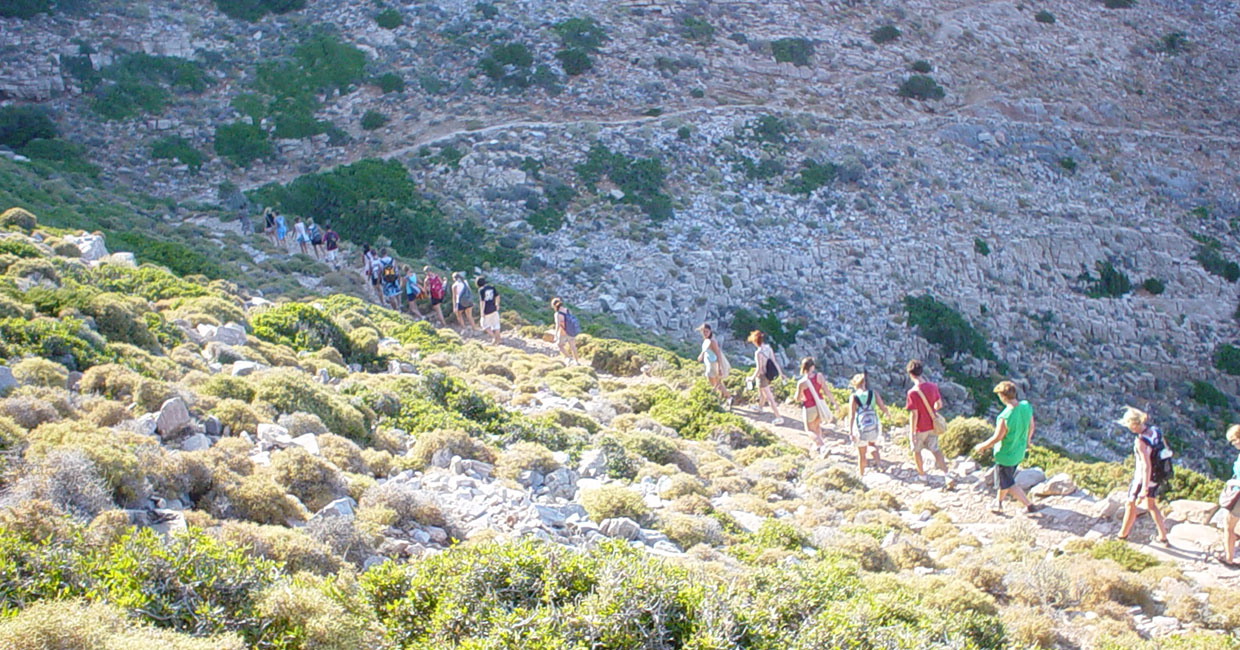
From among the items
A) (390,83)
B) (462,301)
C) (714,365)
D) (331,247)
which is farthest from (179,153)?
(714,365)

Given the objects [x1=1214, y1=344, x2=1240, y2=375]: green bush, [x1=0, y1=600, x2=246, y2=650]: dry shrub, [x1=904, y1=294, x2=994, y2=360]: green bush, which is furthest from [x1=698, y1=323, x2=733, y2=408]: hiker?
[x1=1214, y1=344, x2=1240, y2=375]: green bush

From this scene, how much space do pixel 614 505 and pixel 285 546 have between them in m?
3.47

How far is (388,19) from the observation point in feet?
128

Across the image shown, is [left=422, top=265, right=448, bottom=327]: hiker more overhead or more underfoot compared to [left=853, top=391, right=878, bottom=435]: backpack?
more underfoot

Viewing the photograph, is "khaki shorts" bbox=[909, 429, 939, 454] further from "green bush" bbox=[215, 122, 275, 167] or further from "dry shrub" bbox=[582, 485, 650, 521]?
"green bush" bbox=[215, 122, 275, 167]

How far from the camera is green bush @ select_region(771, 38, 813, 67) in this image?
40.7 m

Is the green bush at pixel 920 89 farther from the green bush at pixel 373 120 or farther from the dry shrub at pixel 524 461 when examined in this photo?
the dry shrub at pixel 524 461

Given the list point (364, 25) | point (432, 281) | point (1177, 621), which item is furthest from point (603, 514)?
point (364, 25)

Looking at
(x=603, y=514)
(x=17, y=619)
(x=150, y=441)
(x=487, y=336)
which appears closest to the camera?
(x=17, y=619)

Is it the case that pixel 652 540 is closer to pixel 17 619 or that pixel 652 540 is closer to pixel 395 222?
pixel 17 619

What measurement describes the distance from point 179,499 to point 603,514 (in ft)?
12.3

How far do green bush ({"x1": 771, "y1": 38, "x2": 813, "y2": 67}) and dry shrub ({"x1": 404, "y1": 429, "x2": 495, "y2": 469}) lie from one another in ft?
110

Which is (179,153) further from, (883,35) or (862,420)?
(883,35)

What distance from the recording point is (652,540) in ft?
28.8
